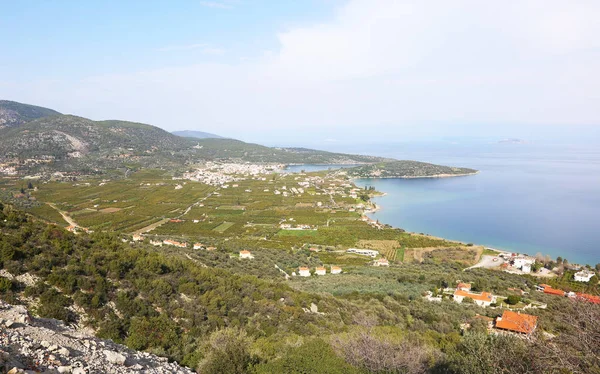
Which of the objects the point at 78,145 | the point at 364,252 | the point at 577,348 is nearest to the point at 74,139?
the point at 78,145

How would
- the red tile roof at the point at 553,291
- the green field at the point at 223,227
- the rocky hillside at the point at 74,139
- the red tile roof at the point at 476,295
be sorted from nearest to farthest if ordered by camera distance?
the red tile roof at the point at 476,295, the red tile roof at the point at 553,291, the green field at the point at 223,227, the rocky hillside at the point at 74,139

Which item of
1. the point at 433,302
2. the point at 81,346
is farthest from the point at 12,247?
the point at 433,302

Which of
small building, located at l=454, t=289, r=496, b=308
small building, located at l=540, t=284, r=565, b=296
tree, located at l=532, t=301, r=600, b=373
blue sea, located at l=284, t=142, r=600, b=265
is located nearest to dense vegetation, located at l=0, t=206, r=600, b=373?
tree, located at l=532, t=301, r=600, b=373

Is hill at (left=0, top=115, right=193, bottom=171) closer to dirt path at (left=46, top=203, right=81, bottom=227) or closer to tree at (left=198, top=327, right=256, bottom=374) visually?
dirt path at (left=46, top=203, right=81, bottom=227)

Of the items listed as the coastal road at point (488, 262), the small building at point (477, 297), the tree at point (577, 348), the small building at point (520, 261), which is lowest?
the coastal road at point (488, 262)

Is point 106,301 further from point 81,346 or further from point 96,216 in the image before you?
point 96,216

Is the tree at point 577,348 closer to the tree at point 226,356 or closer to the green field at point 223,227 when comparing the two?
the tree at point 226,356

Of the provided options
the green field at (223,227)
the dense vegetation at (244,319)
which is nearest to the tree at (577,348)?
the dense vegetation at (244,319)
